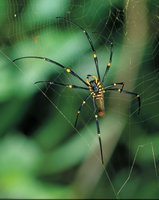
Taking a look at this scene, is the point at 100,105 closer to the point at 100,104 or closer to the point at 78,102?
the point at 100,104

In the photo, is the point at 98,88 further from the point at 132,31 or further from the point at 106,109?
the point at 132,31

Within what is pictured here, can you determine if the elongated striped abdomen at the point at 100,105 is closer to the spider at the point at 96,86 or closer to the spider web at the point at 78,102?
the spider at the point at 96,86

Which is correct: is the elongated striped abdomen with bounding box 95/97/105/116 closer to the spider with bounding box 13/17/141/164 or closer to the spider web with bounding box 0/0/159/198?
the spider with bounding box 13/17/141/164

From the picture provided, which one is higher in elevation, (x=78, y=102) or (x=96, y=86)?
(x=96, y=86)

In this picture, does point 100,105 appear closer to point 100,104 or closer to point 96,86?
point 100,104

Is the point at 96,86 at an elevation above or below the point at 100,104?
above

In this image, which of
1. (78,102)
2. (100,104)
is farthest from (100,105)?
(78,102)

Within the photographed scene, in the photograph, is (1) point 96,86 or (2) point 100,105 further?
(1) point 96,86

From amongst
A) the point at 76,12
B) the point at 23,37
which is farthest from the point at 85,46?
the point at 23,37
